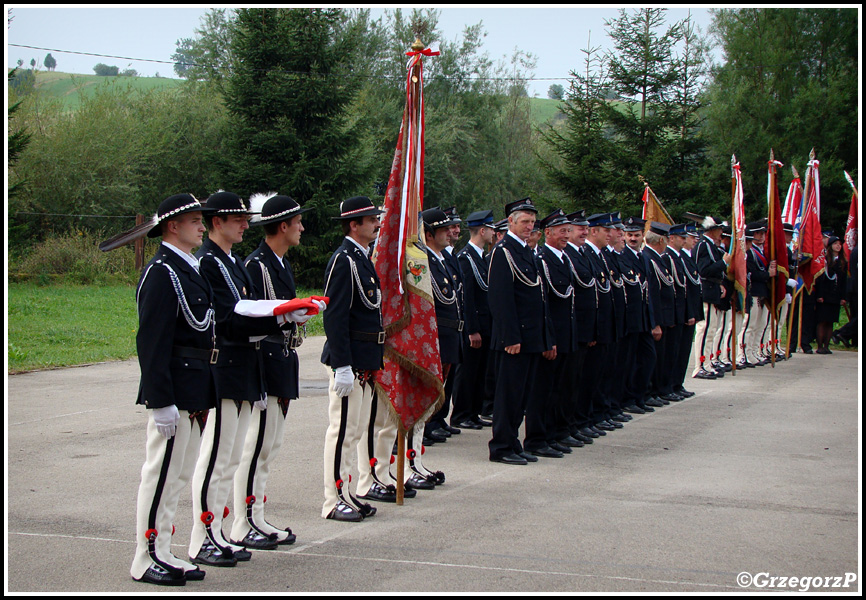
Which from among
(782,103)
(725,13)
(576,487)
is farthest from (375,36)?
(576,487)

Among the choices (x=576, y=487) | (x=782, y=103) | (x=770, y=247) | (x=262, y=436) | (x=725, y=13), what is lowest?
(x=576, y=487)

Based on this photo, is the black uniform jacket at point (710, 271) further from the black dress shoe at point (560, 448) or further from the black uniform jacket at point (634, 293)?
the black dress shoe at point (560, 448)

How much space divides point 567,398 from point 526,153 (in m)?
43.6

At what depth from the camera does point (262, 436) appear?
5301 millimetres

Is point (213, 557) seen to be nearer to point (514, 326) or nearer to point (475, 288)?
point (514, 326)

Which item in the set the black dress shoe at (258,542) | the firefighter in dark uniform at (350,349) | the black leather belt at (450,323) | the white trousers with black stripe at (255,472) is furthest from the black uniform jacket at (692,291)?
the black dress shoe at (258,542)

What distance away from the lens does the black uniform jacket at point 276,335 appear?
5.28 meters

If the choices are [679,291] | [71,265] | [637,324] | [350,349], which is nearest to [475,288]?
[637,324]

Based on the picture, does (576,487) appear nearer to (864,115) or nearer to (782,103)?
(864,115)

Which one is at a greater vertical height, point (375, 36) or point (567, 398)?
point (375, 36)

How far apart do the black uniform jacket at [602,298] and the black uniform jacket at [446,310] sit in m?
1.72

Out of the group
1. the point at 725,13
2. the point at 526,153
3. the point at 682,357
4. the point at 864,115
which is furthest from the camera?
the point at 526,153

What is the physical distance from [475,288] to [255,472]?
4.89 m

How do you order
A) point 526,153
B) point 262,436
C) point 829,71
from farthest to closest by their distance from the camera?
point 526,153
point 829,71
point 262,436
